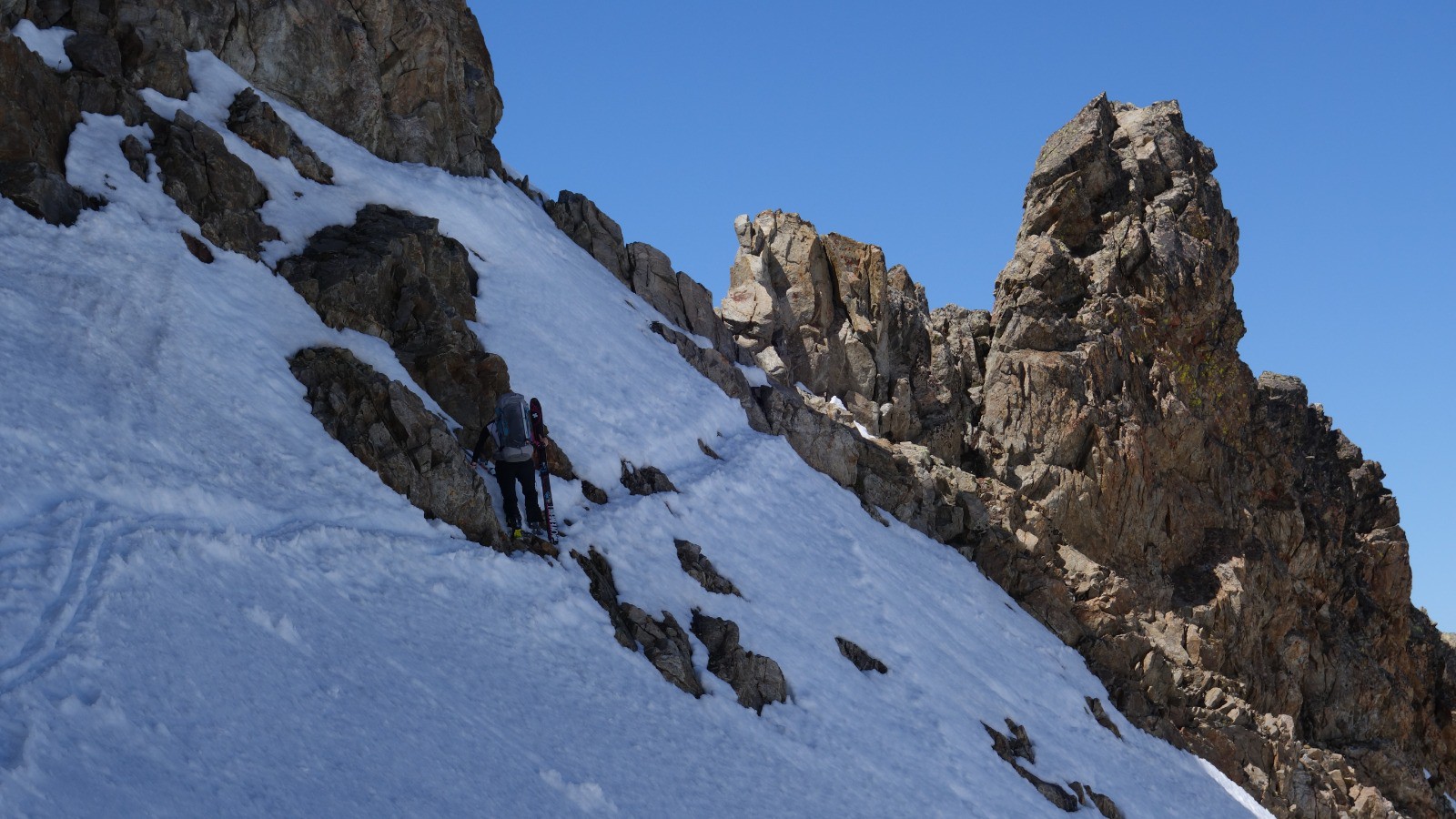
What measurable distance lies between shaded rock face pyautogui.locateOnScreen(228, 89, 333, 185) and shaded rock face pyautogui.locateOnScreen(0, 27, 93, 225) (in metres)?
5.45

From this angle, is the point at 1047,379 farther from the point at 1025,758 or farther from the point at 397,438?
the point at 397,438

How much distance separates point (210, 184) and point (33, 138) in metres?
3.80

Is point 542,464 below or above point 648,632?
above

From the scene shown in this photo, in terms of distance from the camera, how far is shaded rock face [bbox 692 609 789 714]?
20.5m

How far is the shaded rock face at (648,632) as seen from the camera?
1931 cm

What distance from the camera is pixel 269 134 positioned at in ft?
96.7

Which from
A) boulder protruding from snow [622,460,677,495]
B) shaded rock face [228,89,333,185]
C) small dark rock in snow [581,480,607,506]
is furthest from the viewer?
shaded rock face [228,89,333,185]

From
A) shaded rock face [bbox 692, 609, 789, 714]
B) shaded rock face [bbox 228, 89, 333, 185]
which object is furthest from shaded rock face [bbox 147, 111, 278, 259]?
shaded rock face [bbox 692, 609, 789, 714]

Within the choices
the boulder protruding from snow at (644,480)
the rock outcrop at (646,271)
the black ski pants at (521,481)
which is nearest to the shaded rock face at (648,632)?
the black ski pants at (521,481)

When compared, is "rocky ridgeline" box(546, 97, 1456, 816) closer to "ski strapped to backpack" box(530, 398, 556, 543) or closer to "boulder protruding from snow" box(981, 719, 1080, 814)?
"boulder protruding from snow" box(981, 719, 1080, 814)

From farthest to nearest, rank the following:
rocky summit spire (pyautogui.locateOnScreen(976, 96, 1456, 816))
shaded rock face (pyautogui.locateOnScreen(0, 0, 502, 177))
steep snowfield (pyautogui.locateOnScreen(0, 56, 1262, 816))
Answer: rocky summit spire (pyautogui.locateOnScreen(976, 96, 1456, 816)), shaded rock face (pyautogui.locateOnScreen(0, 0, 502, 177)), steep snowfield (pyautogui.locateOnScreen(0, 56, 1262, 816))

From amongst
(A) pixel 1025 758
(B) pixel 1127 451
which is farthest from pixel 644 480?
(B) pixel 1127 451

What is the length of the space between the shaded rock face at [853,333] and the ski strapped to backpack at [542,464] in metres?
21.6

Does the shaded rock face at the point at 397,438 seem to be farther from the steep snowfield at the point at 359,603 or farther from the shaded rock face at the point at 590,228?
the shaded rock face at the point at 590,228
